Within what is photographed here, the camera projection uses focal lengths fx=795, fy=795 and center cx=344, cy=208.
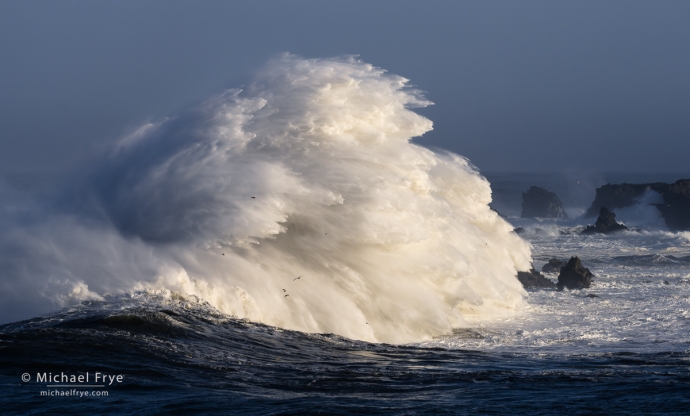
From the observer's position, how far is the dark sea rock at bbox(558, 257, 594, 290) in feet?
92.8

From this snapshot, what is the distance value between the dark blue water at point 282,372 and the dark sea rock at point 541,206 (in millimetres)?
64698

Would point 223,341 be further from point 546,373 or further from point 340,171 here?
point 340,171

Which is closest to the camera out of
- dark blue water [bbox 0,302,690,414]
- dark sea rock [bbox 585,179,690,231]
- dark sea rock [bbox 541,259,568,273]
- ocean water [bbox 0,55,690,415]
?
dark blue water [bbox 0,302,690,414]

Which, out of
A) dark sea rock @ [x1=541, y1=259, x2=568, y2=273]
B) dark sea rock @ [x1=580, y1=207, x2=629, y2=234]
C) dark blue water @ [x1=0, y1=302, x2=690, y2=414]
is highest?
dark sea rock @ [x1=580, y1=207, x2=629, y2=234]

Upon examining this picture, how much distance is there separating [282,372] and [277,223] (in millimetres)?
6637

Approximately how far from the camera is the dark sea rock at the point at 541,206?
78.1 m

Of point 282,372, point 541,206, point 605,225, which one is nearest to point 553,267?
point 605,225

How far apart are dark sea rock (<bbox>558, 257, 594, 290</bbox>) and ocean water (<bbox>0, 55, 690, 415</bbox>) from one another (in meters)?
1.45

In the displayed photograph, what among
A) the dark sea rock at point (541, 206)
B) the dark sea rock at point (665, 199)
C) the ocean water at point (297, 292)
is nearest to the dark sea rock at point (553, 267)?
the ocean water at point (297, 292)

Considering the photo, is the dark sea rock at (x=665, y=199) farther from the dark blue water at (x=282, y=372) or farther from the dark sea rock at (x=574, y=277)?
the dark blue water at (x=282, y=372)

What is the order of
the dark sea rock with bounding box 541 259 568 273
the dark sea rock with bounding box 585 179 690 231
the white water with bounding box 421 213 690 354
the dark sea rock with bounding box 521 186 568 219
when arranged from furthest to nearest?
the dark sea rock with bounding box 521 186 568 219 → the dark sea rock with bounding box 585 179 690 231 → the dark sea rock with bounding box 541 259 568 273 → the white water with bounding box 421 213 690 354

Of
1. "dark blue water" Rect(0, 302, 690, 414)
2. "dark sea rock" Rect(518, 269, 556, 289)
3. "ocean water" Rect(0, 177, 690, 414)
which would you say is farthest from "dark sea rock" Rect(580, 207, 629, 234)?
"dark blue water" Rect(0, 302, 690, 414)

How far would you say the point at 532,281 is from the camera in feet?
97.3

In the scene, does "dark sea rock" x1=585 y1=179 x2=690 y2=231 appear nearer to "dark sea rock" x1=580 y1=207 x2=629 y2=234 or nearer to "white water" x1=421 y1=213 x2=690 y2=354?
"dark sea rock" x1=580 y1=207 x2=629 y2=234
